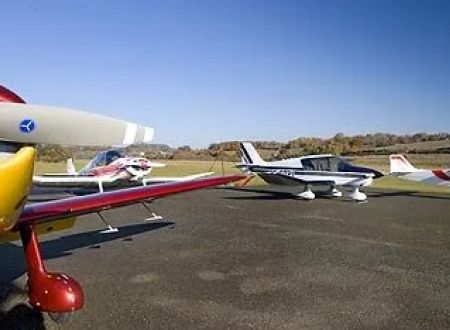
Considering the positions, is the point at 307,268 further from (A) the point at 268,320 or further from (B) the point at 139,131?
(B) the point at 139,131

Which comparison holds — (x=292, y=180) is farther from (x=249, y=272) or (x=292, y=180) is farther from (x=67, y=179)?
(x=249, y=272)

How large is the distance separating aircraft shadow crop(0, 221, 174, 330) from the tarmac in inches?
0.7

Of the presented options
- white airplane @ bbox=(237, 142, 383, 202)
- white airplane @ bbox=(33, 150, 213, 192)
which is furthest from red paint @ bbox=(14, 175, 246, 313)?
white airplane @ bbox=(237, 142, 383, 202)

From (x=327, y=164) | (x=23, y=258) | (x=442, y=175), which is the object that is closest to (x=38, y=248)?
(x=23, y=258)

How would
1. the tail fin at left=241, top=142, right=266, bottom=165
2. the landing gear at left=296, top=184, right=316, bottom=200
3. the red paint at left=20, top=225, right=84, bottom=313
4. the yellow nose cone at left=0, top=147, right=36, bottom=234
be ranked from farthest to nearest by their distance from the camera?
the tail fin at left=241, top=142, right=266, bottom=165 < the landing gear at left=296, top=184, right=316, bottom=200 < the red paint at left=20, top=225, right=84, bottom=313 < the yellow nose cone at left=0, top=147, right=36, bottom=234

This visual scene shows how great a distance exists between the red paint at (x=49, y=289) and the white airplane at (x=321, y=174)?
12.4 meters

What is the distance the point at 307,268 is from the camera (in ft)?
21.8

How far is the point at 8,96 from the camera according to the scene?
2.88 m

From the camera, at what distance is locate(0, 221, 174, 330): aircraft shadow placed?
4.50m

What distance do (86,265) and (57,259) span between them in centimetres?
71

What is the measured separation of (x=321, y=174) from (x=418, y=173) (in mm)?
4099

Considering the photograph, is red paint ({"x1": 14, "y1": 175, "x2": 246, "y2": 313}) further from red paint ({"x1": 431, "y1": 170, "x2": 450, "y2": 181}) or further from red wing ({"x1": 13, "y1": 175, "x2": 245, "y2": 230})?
red paint ({"x1": 431, "y1": 170, "x2": 450, "y2": 181})

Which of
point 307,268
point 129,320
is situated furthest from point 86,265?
point 307,268

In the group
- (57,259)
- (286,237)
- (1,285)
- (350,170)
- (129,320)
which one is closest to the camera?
(129,320)
